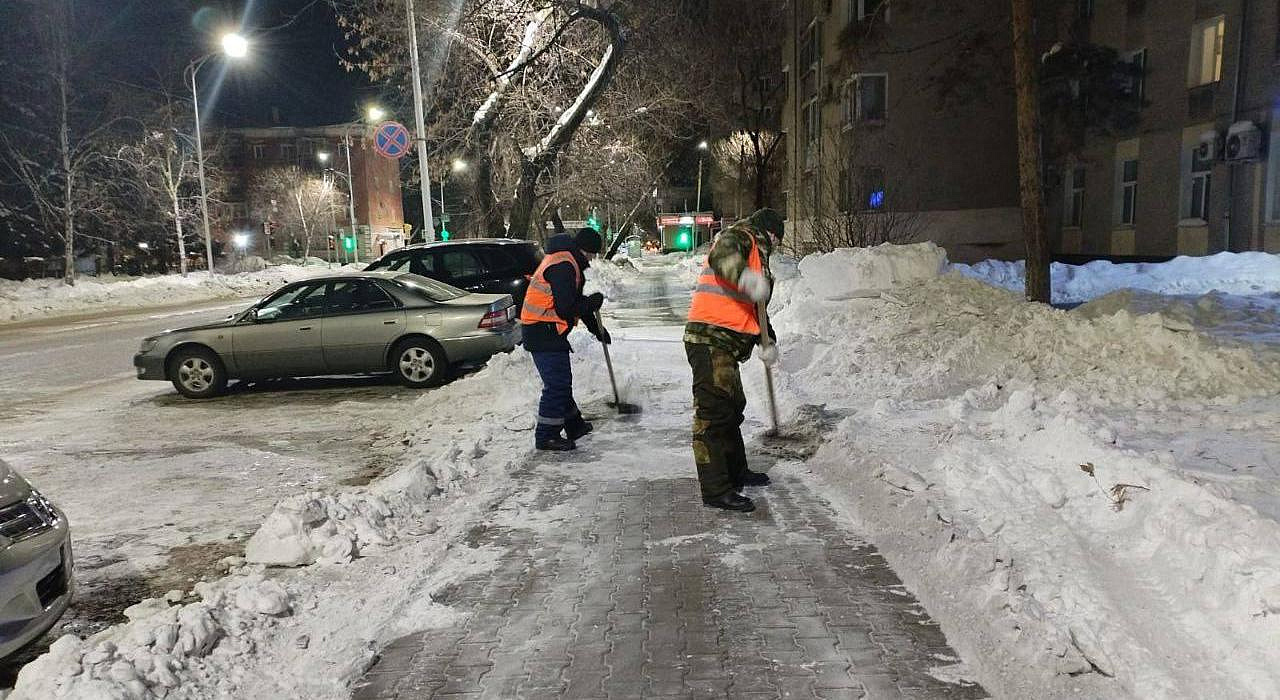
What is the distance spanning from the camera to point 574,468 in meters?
6.27

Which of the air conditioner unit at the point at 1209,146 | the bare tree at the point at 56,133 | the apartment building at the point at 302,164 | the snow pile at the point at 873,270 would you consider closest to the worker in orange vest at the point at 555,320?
the snow pile at the point at 873,270

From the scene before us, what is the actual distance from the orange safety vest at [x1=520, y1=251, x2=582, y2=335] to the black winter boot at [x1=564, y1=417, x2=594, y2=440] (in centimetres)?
88

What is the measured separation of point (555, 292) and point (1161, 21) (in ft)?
68.3

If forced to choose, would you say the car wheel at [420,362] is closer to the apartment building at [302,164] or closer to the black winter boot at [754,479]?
the black winter boot at [754,479]

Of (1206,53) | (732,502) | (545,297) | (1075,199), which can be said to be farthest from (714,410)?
A: (1075,199)

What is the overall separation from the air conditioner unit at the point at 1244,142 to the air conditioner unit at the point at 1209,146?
2.67 feet

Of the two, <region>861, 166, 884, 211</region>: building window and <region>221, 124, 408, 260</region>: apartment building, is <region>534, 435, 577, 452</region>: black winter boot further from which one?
<region>221, 124, 408, 260</region>: apartment building

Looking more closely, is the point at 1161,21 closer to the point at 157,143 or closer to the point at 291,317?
the point at 291,317

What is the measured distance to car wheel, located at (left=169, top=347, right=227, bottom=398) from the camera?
9945mm

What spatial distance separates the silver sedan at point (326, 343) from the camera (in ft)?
32.6

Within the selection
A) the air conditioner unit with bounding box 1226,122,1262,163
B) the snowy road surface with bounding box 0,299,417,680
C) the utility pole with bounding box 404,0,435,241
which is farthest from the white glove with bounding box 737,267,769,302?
the air conditioner unit with bounding box 1226,122,1262,163

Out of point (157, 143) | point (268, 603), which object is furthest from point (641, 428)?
point (157, 143)

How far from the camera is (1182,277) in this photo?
15742mm

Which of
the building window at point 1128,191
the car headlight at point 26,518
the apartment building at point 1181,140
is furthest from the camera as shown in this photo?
the building window at point 1128,191
